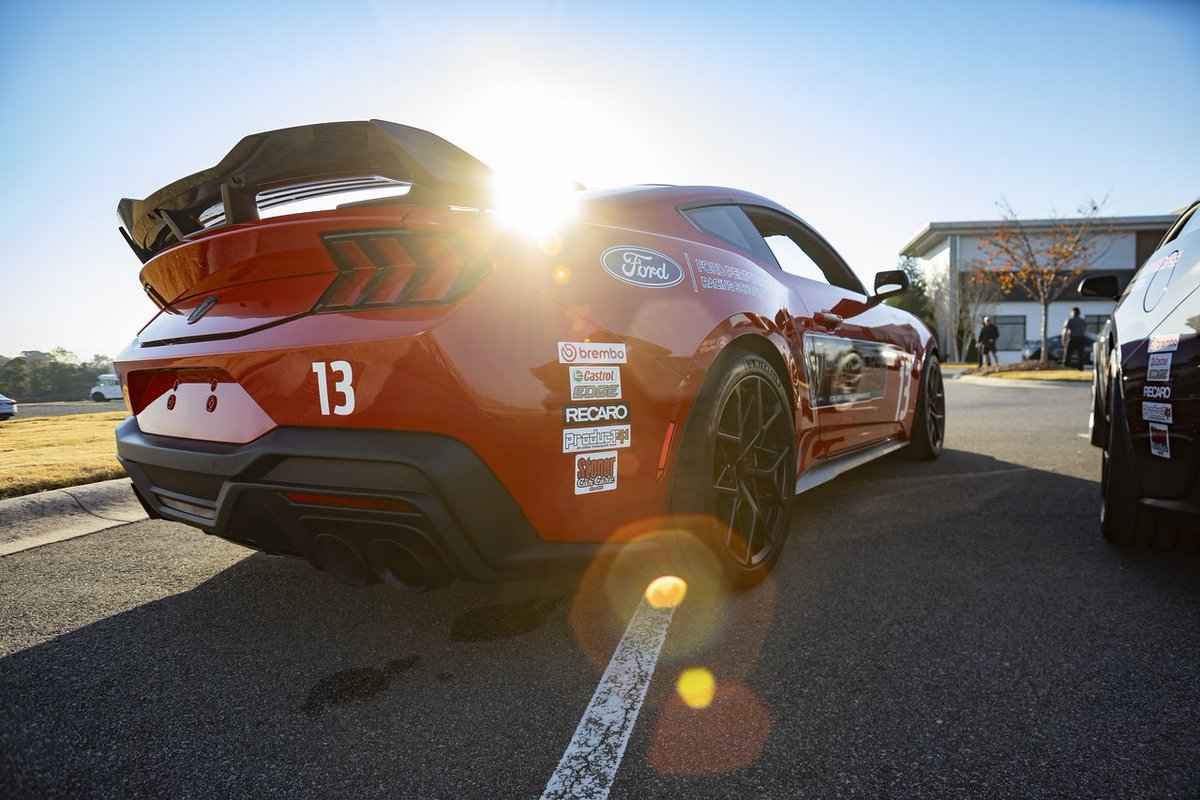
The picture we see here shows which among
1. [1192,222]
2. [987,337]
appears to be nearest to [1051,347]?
[987,337]

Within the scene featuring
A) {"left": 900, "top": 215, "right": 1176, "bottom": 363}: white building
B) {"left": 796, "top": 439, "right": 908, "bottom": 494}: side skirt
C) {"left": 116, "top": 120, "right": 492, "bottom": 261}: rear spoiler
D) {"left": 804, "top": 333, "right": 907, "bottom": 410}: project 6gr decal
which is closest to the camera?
{"left": 116, "top": 120, "right": 492, "bottom": 261}: rear spoiler

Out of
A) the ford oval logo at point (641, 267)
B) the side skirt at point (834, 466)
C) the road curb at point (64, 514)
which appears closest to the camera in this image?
the ford oval logo at point (641, 267)

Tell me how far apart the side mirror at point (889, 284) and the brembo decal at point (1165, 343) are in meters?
1.55

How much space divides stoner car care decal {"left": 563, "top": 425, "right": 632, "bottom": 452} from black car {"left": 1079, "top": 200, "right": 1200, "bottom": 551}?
178cm

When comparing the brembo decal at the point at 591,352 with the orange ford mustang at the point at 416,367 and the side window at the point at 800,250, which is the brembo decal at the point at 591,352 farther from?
the side window at the point at 800,250

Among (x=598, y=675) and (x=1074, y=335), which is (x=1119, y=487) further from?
(x=1074, y=335)

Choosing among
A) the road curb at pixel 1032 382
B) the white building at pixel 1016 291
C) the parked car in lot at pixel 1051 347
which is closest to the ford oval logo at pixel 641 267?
the road curb at pixel 1032 382

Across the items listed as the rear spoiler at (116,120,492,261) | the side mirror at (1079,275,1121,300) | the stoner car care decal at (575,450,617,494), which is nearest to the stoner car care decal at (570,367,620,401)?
the stoner car care decal at (575,450,617,494)

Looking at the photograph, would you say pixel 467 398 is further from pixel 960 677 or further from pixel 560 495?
pixel 960 677

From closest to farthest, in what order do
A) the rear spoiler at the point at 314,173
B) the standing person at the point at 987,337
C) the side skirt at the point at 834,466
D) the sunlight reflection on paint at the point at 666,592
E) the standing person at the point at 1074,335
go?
the rear spoiler at the point at 314,173
the sunlight reflection on paint at the point at 666,592
the side skirt at the point at 834,466
the standing person at the point at 1074,335
the standing person at the point at 987,337

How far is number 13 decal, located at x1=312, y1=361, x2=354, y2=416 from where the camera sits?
1.66 metres

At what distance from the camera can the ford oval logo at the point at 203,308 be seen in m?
1.96

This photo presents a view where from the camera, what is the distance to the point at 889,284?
3.95 m

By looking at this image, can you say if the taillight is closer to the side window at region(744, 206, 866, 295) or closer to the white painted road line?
the white painted road line
